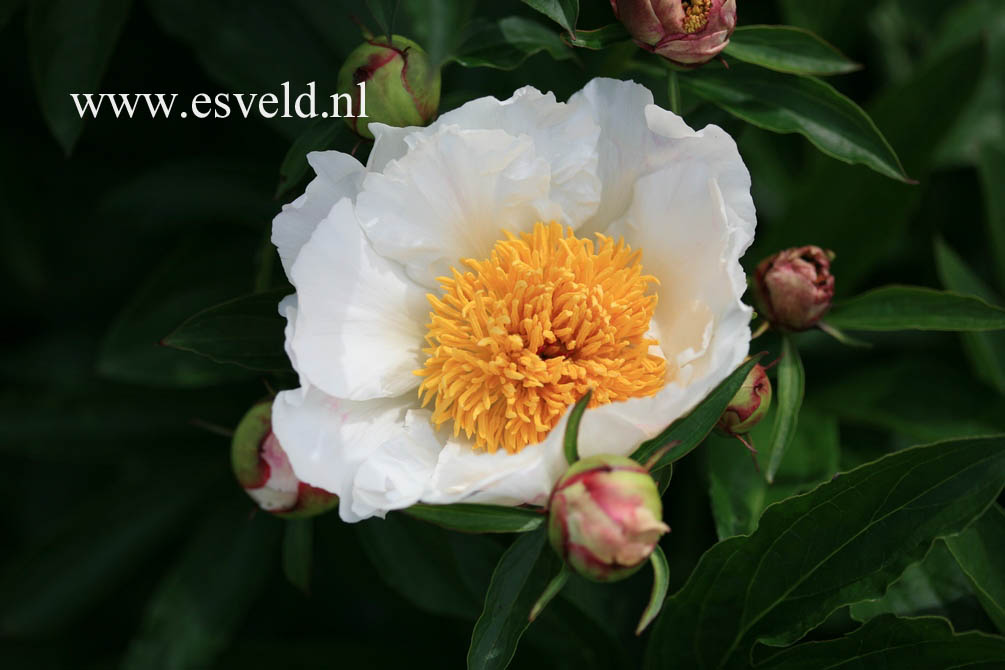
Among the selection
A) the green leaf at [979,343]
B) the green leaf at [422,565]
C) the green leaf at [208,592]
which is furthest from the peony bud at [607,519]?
the green leaf at [979,343]

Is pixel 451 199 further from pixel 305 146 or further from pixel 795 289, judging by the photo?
pixel 795 289

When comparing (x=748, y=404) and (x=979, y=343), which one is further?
(x=979, y=343)

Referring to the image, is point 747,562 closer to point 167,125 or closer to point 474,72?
point 474,72

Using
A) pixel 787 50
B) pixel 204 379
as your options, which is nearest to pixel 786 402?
pixel 787 50

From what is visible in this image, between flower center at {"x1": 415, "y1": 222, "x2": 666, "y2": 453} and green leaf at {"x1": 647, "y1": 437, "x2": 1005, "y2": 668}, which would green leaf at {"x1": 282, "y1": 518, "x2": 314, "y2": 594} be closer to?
flower center at {"x1": 415, "y1": 222, "x2": 666, "y2": 453}

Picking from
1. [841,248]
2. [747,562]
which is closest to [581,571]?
[747,562]

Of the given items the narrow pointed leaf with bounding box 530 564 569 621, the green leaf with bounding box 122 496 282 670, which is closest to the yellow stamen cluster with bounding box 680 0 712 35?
the narrow pointed leaf with bounding box 530 564 569 621

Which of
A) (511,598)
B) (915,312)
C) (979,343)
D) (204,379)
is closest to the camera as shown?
(511,598)
